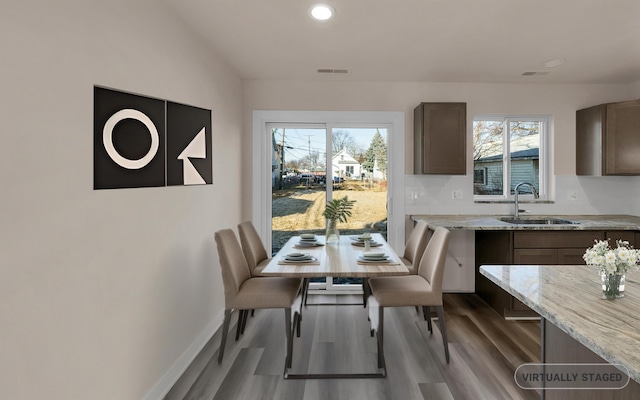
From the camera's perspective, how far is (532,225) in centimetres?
321

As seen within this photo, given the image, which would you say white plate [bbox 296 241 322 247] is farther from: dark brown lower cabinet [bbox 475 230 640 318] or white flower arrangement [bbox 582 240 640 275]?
white flower arrangement [bbox 582 240 640 275]

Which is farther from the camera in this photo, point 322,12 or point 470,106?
point 470,106

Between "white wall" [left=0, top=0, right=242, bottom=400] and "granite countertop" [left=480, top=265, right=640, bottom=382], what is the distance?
71.6 inches

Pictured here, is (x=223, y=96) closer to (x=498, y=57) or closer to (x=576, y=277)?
(x=498, y=57)

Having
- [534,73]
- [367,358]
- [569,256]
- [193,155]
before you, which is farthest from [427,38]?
[367,358]

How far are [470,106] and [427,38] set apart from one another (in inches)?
57.5

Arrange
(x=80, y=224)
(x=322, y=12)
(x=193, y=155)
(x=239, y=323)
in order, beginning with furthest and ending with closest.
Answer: (x=239, y=323)
(x=193, y=155)
(x=322, y=12)
(x=80, y=224)

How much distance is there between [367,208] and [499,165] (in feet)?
5.35

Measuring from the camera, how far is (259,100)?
3842 mm

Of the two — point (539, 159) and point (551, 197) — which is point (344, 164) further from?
point (551, 197)

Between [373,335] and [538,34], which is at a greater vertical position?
[538,34]

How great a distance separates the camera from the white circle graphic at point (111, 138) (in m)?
1.66

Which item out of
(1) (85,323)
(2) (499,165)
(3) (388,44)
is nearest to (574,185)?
(2) (499,165)

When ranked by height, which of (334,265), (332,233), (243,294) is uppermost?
(332,233)
